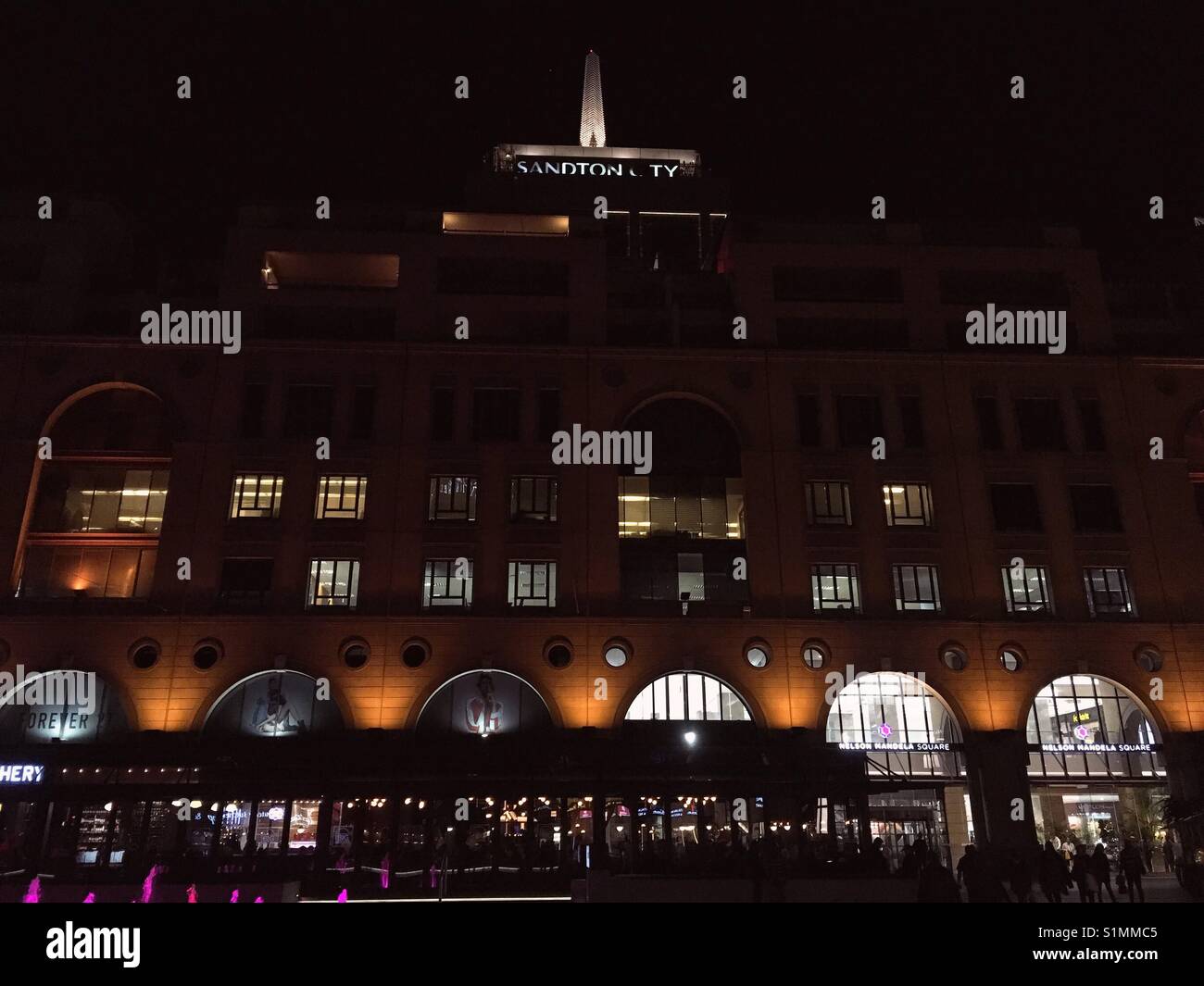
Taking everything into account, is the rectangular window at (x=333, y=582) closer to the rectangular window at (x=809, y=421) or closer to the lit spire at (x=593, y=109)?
the rectangular window at (x=809, y=421)

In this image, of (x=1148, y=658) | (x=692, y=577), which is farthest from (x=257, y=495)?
(x=1148, y=658)

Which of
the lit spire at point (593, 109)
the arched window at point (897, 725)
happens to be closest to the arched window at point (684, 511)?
the arched window at point (897, 725)

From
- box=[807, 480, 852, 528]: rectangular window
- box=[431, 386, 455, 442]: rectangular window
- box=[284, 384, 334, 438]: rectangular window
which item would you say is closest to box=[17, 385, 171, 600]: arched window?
box=[284, 384, 334, 438]: rectangular window

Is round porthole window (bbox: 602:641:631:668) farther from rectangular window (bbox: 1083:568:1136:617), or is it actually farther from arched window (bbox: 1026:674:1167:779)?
rectangular window (bbox: 1083:568:1136:617)

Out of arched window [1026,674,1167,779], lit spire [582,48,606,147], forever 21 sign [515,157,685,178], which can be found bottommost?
arched window [1026,674,1167,779]

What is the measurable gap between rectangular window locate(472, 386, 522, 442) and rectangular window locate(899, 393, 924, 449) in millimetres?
19018

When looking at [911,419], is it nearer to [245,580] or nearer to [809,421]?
[809,421]

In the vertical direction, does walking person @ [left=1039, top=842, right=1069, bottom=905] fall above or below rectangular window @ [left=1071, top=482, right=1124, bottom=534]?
below

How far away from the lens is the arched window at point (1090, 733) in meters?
38.2

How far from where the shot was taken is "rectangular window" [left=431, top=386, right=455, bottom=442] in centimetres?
4238

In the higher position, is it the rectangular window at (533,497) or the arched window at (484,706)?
the rectangular window at (533,497)

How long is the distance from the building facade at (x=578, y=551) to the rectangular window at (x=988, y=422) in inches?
7.7

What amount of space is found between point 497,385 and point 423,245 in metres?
8.82

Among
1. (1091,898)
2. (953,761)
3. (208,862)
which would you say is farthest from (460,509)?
(1091,898)
